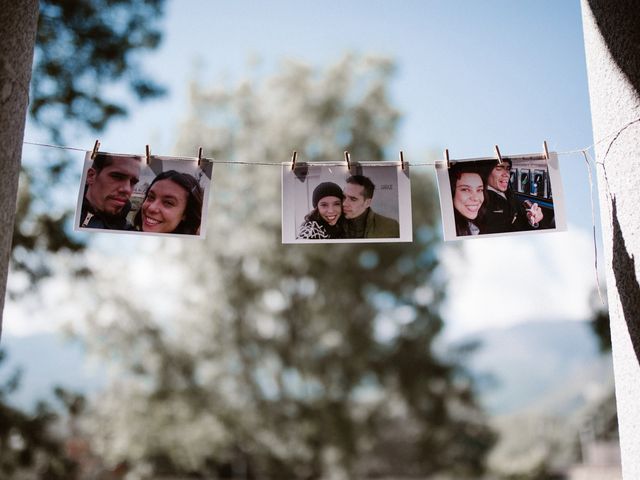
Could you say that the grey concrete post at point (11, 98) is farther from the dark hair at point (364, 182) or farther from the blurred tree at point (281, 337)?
the blurred tree at point (281, 337)

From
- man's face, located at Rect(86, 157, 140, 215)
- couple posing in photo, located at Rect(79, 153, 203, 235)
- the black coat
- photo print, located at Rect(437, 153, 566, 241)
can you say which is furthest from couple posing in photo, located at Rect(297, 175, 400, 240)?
man's face, located at Rect(86, 157, 140, 215)

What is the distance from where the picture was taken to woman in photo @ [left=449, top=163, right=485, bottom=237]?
7.45ft

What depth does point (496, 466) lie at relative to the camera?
19109 millimetres

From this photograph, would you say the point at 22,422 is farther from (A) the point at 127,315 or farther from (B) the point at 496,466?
(B) the point at 496,466

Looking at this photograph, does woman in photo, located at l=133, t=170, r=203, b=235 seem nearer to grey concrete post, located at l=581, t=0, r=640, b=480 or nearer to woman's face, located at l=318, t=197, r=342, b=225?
woman's face, located at l=318, t=197, r=342, b=225

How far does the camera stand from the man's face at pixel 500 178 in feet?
7.51

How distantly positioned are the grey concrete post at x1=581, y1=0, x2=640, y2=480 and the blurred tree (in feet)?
31.5

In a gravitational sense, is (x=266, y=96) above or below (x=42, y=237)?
above

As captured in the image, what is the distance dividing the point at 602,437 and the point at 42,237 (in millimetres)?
19883

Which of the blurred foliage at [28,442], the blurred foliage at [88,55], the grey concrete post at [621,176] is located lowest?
the blurred foliage at [28,442]

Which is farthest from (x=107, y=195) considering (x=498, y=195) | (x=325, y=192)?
(x=498, y=195)

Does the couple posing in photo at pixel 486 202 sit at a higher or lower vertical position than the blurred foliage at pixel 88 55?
lower

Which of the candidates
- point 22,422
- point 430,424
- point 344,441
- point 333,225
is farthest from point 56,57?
point 430,424

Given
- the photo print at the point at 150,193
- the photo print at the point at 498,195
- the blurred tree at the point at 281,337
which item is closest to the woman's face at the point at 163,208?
the photo print at the point at 150,193
